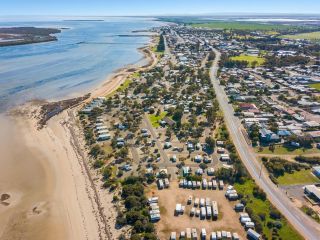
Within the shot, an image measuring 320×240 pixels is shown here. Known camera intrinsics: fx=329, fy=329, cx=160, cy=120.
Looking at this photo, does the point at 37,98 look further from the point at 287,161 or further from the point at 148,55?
the point at 148,55

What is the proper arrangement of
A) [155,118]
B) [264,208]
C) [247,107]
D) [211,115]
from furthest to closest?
[247,107] → [155,118] → [211,115] → [264,208]

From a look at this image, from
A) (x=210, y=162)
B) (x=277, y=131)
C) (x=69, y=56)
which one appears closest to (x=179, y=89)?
(x=277, y=131)

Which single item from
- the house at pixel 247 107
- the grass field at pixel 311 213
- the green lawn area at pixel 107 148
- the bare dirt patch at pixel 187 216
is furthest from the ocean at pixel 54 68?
the grass field at pixel 311 213

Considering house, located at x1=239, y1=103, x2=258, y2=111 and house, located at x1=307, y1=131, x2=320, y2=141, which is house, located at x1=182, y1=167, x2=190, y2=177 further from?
house, located at x1=239, y1=103, x2=258, y2=111

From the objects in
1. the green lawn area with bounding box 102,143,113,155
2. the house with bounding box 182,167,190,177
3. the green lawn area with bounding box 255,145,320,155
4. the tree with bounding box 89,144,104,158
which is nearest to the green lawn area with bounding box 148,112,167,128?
the green lawn area with bounding box 102,143,113,155

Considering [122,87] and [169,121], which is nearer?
[169,121]

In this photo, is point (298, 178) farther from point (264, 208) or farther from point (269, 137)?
point (269, 137)

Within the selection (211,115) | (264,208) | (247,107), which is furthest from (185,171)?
(247,107)
